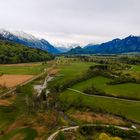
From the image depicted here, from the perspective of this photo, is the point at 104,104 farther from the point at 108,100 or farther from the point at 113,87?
the point at 113,87

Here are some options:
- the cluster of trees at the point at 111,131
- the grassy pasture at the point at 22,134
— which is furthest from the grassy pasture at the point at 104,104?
the grassy pasture at the point at 22,134

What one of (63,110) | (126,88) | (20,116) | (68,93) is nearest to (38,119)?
(20,116)

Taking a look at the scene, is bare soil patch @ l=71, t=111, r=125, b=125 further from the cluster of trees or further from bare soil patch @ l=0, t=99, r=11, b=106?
bare soil patch @ l=0, t=99, r=11, b=106

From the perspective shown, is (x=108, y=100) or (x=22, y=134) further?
(x=108, y=100)

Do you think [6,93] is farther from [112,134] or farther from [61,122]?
[112,134]

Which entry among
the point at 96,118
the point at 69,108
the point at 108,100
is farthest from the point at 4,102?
the point at 96,118

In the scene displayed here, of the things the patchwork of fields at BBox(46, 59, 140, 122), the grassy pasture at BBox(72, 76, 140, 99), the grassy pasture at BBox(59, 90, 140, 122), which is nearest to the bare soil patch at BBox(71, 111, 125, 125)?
the patchwork of fields at BBox(46, 59, 140, 122)
